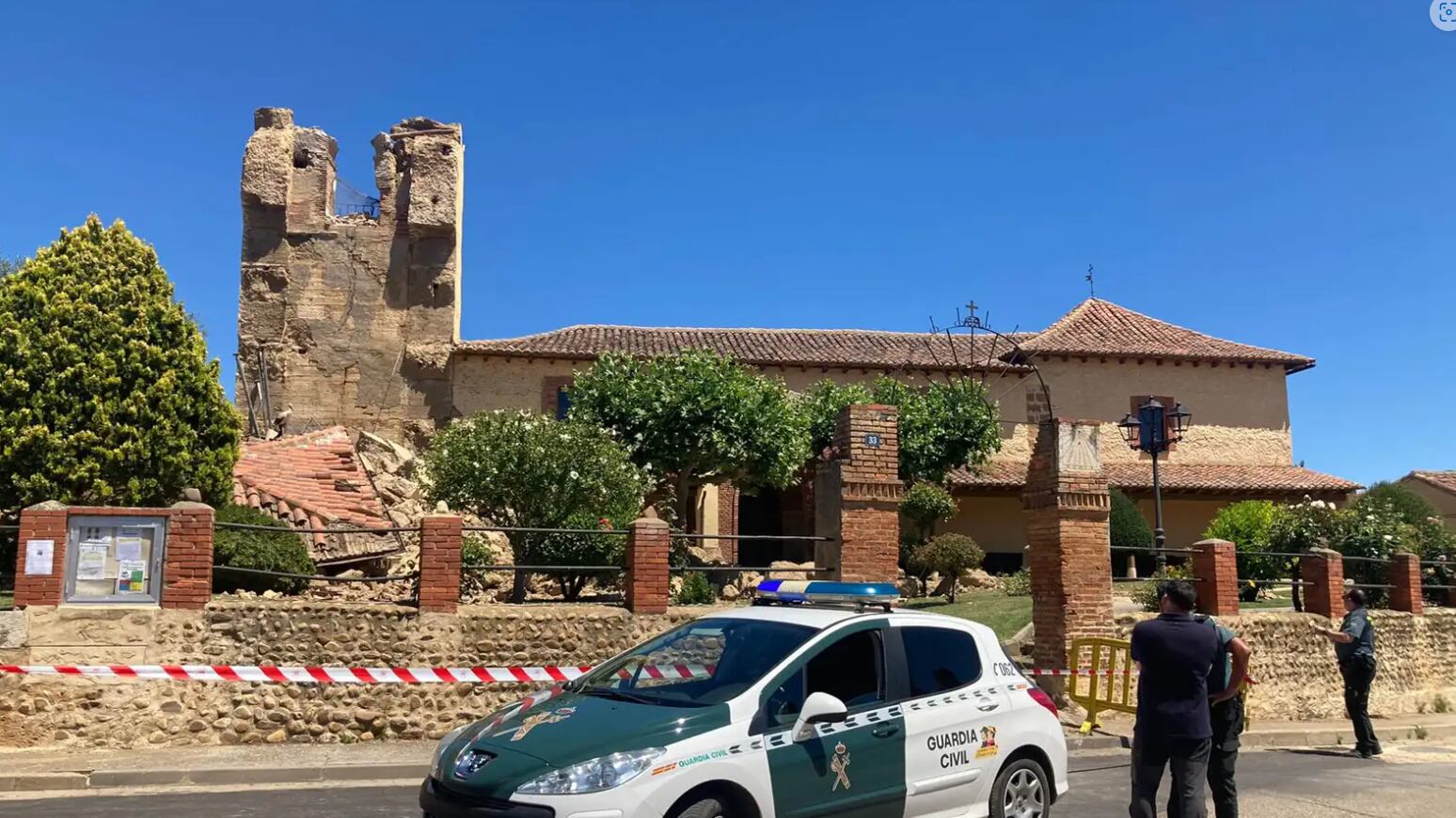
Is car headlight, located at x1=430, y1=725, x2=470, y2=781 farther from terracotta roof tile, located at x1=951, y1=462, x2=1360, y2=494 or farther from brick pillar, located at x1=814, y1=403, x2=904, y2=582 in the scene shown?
terracotta roof tile, located at x1=951, y1=462, x2=1360, y2=494

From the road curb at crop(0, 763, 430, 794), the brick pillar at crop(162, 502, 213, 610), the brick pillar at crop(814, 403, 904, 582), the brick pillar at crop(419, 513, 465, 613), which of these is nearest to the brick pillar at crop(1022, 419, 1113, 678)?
the brick pillar at crop(814, 403, 904, 582)

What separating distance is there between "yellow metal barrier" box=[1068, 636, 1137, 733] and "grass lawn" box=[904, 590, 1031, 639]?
2.04m

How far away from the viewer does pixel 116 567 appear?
10.1 metres

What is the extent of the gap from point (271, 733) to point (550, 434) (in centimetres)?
614

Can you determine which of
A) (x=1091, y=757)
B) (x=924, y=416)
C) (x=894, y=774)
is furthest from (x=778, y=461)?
(x=894, y=774)

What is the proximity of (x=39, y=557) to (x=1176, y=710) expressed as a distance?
10.1m

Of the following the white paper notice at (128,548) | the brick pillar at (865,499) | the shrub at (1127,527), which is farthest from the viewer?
the shrub at (1127,527)

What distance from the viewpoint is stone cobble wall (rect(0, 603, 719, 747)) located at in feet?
31.9

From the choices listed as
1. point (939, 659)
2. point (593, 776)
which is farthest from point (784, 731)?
point (939, 659)

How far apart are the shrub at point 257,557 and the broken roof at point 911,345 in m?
16.1

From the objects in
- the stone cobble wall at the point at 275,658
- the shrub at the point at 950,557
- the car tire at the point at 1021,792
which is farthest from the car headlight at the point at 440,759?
the shrub at the point at 950,557

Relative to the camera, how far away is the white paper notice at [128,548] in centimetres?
1015

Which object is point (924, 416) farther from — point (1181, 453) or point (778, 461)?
point (1181, 453)

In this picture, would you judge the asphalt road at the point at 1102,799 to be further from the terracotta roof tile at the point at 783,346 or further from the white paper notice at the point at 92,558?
the terracotta roof tile at the point at 783,346
